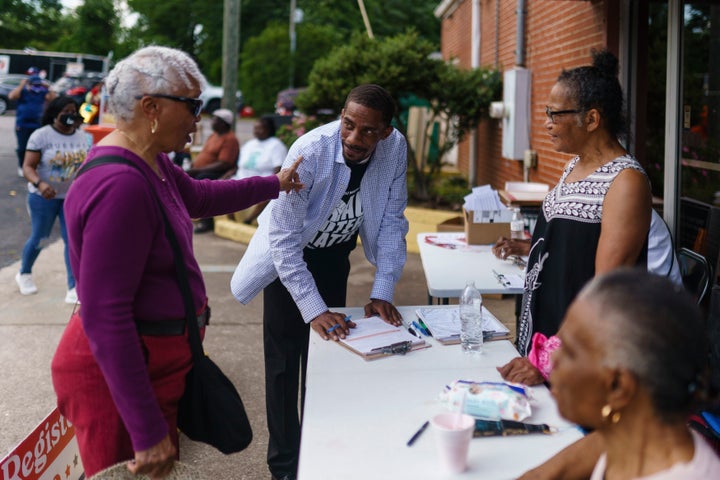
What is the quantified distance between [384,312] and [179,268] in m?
1.28

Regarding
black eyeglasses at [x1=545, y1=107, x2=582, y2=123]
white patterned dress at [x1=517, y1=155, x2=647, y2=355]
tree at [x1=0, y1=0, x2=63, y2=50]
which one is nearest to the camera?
white patterned dress at [x1=517, y1=155, x2=647, y2=355]

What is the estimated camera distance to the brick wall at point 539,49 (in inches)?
245

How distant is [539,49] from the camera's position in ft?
25.9

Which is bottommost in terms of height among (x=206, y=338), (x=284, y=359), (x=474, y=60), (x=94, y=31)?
(x=206, y=338)

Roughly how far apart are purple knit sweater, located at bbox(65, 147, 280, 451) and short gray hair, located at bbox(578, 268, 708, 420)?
1.17 m

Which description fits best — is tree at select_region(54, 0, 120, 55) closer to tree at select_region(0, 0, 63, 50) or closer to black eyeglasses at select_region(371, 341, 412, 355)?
tree at select_region(0, 0, 63, 50)

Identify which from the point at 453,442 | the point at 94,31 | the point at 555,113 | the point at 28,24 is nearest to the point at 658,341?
the point at 453,442

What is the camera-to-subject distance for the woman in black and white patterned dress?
2641 mm

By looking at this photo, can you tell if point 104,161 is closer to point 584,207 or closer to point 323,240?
point 323,240

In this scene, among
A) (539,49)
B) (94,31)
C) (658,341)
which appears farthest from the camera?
(94,31)

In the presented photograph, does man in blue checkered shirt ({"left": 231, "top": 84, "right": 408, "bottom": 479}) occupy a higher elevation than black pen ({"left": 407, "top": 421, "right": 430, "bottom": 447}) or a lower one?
higher

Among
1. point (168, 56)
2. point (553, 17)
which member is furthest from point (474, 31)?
point (168, 56)

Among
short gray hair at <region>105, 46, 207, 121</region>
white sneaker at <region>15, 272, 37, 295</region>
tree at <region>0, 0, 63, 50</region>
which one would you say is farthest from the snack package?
tree at <region>0, 0, 63, 50</region>

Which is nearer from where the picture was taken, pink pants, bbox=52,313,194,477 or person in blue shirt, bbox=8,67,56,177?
pink pants, bbox=52,313,194,477
